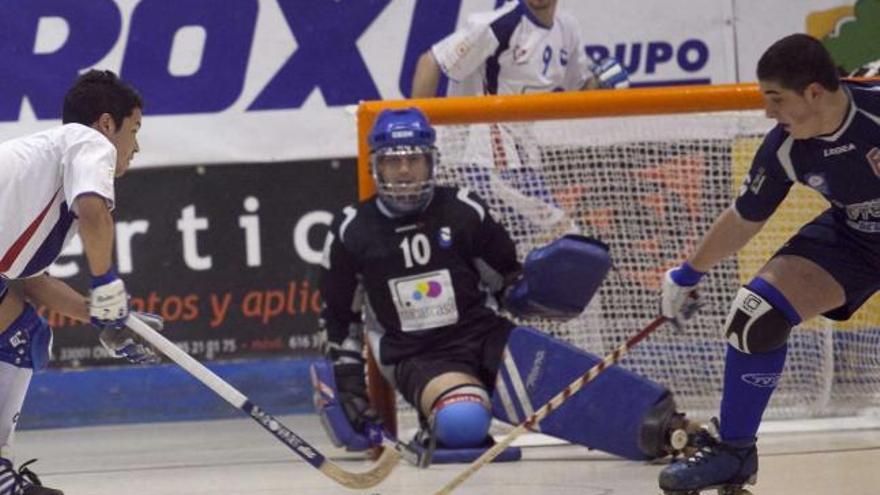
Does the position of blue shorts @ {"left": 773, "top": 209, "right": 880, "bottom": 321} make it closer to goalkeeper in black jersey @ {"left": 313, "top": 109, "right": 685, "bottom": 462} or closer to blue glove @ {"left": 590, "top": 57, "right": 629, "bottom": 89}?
goalkeeper in black jersey @ {"left": 313, "top": 109, "right": 685, "bottom": 462}

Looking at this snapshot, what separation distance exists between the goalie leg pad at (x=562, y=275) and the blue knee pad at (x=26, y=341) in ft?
5.15

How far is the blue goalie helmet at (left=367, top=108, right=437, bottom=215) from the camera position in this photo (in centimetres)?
546

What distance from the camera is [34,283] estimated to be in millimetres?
4500

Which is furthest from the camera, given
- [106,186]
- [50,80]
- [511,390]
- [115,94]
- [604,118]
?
[50,80]

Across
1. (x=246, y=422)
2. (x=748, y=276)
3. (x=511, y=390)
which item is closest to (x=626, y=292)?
(x=748, y=276)

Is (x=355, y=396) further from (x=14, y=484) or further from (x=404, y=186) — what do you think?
(x=14, y=484)

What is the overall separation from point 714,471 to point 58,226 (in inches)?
64.0

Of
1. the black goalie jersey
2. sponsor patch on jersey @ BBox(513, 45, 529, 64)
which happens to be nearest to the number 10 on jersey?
the black goalie jersey

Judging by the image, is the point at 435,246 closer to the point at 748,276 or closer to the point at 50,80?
the point at 748,276

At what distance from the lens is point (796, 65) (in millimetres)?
3988

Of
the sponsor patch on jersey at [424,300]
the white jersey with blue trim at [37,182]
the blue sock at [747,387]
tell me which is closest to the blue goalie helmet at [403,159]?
the sponsor patch on jersey at [424,300]

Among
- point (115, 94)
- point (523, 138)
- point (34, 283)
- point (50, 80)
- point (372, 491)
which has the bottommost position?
point (372, 491)

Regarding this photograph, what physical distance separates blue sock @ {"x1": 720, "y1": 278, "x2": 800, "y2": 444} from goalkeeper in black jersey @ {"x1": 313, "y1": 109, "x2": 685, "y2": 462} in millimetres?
1033

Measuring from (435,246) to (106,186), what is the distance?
1.64 m
